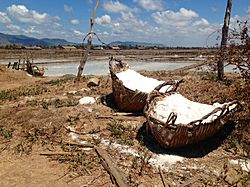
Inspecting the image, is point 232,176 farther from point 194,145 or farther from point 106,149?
point 106,149

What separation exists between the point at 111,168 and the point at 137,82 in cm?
299

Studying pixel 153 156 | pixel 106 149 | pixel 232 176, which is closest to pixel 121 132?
pixel 106 149

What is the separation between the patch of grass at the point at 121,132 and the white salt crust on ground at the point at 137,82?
0.95 m

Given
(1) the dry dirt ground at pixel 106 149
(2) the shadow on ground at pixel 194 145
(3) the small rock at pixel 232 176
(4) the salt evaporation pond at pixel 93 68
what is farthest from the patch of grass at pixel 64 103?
(4) the salt evaporation pond at pixel 93 68

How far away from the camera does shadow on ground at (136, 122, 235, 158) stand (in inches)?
181

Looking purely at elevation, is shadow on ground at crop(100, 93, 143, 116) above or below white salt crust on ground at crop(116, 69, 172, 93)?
below

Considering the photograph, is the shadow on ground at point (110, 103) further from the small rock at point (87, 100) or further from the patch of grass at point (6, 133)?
the patch of grass at point (6, 133)

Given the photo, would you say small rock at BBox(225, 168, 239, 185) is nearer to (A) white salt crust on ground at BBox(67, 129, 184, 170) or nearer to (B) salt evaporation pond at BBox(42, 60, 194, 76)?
(A) white salt crust on ground at BBox(67, 129, 184, 170)

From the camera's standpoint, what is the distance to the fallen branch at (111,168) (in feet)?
12.5

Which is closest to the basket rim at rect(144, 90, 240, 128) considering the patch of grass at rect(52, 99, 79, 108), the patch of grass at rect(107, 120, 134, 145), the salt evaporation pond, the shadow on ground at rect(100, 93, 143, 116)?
the patch of grass at rect(107, 120, 134, 145)

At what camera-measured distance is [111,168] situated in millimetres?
4090

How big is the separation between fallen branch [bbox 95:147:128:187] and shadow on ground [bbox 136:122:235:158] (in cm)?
73

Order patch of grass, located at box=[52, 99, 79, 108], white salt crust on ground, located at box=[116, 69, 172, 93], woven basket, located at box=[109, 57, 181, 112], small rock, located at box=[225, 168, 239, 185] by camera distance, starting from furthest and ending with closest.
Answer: patch of grass, located at box=[52, 99, 79, 108]
white salt crust on ground, located at box=[116, 69, 172, 93]
woven basket, located at box=[109, 57, 181, 112]
small rock, located at box=[225, 168, 239, 185]

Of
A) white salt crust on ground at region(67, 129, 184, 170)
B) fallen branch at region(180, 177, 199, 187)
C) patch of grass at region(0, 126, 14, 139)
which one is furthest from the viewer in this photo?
patch of grass at region(0, 126, 14, 139)
